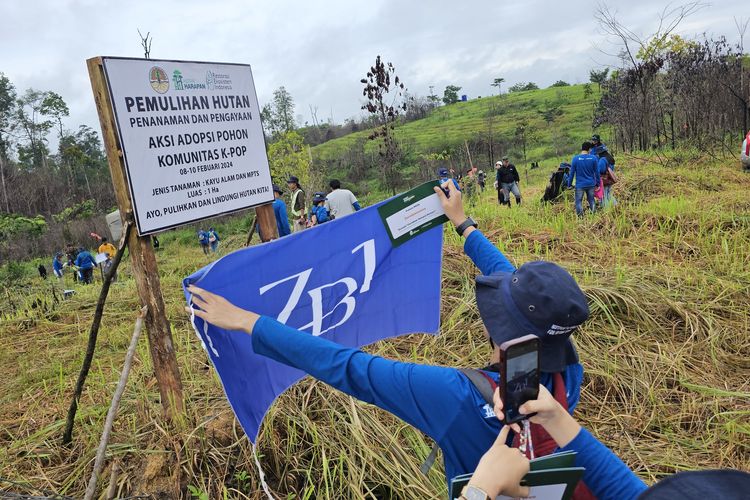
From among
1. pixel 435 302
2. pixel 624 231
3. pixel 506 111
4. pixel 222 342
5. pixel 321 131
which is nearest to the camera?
pixel 222 342

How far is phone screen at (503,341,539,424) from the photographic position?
38.0 inches

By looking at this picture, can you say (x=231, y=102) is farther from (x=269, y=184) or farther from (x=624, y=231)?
(x=624, y=231)

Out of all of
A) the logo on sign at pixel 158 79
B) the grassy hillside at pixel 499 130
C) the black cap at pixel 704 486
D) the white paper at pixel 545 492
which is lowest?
the white paper at pixel 545 492

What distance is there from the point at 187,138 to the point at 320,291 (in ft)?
3.65

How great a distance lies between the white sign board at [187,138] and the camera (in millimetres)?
2379

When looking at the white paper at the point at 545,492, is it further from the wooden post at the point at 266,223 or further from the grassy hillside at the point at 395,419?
the wooden post at the point at 266,223

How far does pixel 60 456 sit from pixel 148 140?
6.08 ft

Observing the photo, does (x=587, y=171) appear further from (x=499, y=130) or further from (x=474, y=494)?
(x=499, y=130)

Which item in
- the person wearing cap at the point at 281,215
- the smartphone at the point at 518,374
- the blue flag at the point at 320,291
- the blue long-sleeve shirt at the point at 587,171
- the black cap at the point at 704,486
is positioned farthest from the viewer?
the blue long-sleeve shirt at the point at 587,171

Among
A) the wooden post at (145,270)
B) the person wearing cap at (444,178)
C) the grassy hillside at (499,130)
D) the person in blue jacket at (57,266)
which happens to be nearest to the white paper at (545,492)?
the person wearing cap at (444,178)

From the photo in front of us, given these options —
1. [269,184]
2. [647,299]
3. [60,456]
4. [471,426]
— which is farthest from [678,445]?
[60,456]

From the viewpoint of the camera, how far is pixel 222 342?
2037 millimetres

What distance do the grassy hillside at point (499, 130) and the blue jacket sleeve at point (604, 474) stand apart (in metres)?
27.7

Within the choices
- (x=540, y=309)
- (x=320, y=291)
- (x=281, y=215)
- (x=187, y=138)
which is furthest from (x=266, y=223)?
(x=281, y=215)
